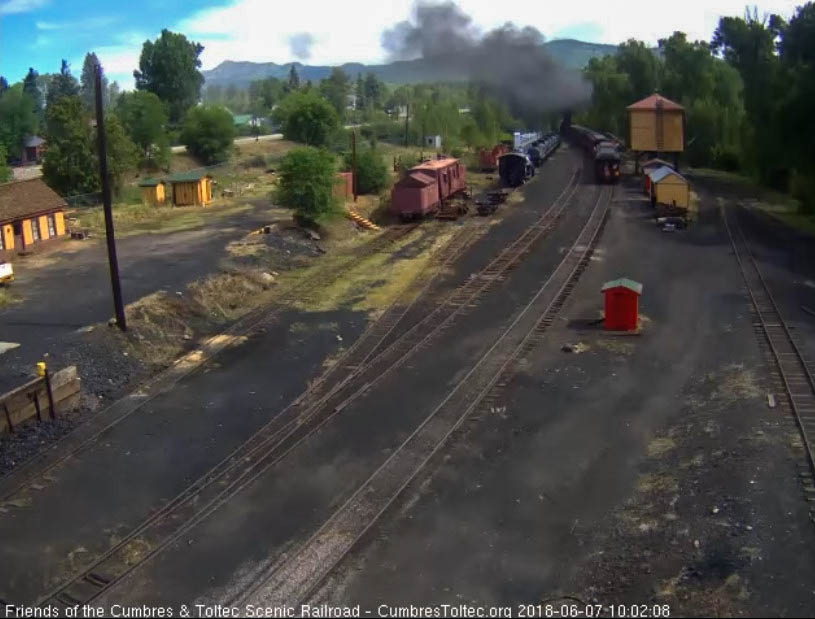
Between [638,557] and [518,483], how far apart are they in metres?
2.65

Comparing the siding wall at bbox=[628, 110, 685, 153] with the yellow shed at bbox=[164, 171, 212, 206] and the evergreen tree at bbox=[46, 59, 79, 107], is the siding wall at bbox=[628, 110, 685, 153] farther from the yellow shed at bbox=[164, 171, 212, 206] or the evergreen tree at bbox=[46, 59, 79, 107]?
the evergreen tree at bbox=[46, 59, 79, 107]

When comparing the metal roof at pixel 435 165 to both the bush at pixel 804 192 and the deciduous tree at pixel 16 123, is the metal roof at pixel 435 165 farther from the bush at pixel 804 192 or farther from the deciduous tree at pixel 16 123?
the deciduous tree at pixel 16 123

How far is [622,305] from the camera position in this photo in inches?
815

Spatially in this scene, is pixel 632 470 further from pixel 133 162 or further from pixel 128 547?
pixel 133 162

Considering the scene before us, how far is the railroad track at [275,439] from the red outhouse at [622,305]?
4305mm

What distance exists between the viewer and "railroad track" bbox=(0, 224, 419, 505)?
1347cm

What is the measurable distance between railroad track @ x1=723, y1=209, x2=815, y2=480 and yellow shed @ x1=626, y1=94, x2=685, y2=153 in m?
29.2

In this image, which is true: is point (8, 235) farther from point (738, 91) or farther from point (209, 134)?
point (738, 91)

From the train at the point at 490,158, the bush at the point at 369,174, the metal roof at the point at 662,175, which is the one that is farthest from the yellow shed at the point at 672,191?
the train at the point at 490,158

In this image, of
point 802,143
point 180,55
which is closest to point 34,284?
point 802,143

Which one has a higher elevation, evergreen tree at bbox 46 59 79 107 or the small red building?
evergreen tree at bbox 46 59 79 107

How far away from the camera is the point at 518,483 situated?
42.1 ft

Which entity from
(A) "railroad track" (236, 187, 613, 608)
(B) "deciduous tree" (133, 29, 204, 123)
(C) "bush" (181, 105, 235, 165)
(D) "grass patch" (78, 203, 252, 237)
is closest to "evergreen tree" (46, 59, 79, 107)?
(B) "deciduous tree" (133, 29, 204, 123)

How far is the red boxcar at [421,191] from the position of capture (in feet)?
128
